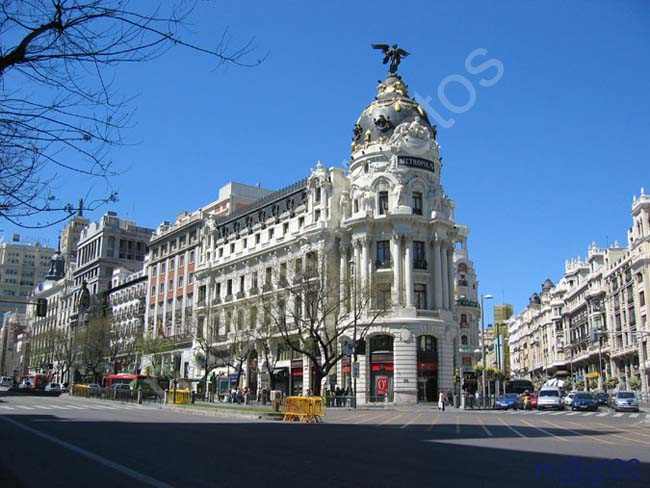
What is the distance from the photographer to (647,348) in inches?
2849

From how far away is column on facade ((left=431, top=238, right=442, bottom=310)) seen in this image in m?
56.2

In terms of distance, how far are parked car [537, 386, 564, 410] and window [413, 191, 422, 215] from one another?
19053 mm

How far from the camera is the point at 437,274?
56.8 meters

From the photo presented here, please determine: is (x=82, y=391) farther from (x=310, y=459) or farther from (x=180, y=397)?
(x=310, y=459)

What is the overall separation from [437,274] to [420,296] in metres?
2.50

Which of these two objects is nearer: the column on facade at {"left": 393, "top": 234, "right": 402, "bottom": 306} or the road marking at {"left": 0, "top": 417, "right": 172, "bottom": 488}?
the road marking at {"left": 0, "top": 417, "right": 172, "bottom": 488}

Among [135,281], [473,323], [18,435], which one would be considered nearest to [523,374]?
[473,323]

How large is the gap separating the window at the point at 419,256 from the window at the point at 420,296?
1.71 metres

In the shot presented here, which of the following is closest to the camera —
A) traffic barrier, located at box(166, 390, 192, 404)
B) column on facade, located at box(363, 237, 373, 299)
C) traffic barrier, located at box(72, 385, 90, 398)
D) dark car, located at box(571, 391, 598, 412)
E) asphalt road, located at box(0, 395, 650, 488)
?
asphalt road, located at box(0, 395, 650, 488)

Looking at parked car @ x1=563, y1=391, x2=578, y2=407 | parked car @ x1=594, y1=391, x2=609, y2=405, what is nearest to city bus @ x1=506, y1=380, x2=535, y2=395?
parked car @ x1=594, y1=391, x2=609, y2=405

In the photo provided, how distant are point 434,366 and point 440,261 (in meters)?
9.43

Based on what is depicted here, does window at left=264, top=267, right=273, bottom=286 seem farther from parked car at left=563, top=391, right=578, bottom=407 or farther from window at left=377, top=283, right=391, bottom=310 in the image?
parked car at left=563, top=391, right=578, bottom=407

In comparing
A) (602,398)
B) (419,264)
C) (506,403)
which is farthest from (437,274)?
(602,398)

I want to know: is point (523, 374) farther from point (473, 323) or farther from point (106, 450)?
point (106, 450)
